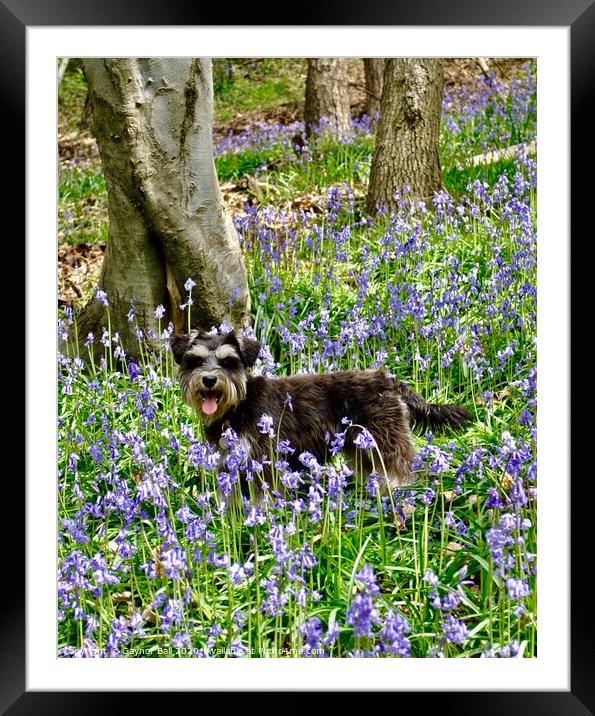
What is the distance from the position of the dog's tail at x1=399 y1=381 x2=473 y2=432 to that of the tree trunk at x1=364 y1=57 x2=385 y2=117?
2.13 meters

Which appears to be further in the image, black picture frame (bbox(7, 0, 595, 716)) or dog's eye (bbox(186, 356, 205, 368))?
dog's eye (bbox(186, 356, 205, 368))

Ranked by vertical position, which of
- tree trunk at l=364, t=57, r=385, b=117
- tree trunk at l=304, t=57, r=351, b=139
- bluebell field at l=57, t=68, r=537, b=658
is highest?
tree trunk at l=304, t=57, r=351, b=139

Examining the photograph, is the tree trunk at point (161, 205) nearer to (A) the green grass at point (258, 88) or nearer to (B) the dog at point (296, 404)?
(B) the dog at point (296, 404)

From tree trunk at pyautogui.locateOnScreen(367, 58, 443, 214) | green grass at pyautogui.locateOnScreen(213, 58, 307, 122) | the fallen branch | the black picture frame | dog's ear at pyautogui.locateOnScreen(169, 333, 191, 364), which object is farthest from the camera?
green grass at pyautogui.locateOnScreen(213, 58, 307, 122)

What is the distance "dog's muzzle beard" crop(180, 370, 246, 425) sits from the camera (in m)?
4.67

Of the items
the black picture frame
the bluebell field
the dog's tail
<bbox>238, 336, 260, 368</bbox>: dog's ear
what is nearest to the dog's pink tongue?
the bluebell field

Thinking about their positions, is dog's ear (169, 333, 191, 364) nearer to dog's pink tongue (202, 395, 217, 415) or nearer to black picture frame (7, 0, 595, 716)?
dog's pink tongue (202, 395, 217, 415)

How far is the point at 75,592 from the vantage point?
370 centimetres

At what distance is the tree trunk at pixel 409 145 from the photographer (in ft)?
19.8

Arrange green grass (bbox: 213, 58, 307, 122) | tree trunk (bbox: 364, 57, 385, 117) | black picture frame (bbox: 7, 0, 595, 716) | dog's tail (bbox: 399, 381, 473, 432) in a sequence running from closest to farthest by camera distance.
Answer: black picture frame (bbox: 7, 0, 595, 716) → dog's tail (bbox: 399, 381, 473, 432) → tree trunk (bbox: 364, 57, 385, 117) → green grass (bbox: 213, 58, 307, 122)

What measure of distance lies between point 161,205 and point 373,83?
8.63ft

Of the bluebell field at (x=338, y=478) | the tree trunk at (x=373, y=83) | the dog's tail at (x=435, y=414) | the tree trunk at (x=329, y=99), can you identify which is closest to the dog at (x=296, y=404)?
the dog's tail at (x=435, y=414)
